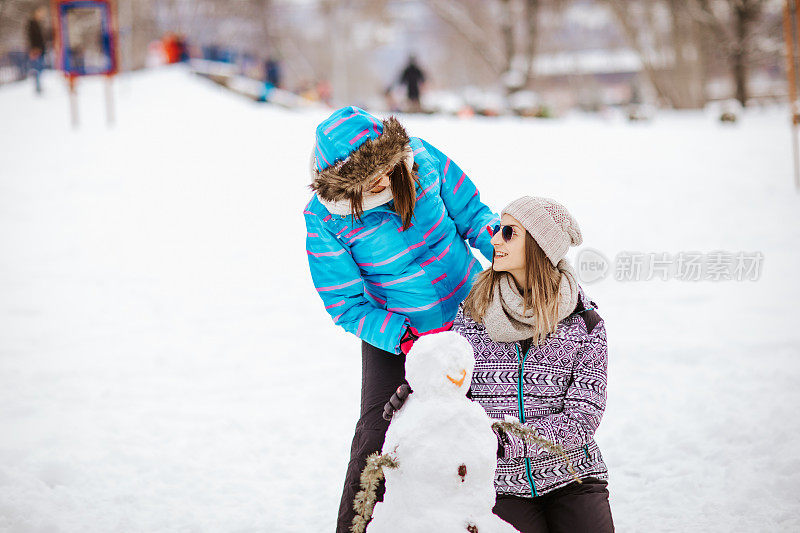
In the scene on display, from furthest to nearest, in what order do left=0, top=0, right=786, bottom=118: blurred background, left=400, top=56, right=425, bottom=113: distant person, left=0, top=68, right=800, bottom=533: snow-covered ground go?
left=0, top=0, right=786, bottom=118: blurred background → left=400, top=56, right=425, bottom=113: distant person → left=0, top=68, right=800, bottom=533: snow-covered ground

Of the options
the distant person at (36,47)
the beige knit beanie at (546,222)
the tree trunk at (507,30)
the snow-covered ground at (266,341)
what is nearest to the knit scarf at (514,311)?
the beige knit beanie at (546,222)

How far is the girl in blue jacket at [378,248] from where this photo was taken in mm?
2572

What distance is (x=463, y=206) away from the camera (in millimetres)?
3047

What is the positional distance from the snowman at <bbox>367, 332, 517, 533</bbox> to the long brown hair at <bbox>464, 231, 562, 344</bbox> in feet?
1.81

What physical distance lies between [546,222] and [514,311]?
326mm

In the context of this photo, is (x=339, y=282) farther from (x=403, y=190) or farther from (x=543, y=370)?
(x=543, y=370)

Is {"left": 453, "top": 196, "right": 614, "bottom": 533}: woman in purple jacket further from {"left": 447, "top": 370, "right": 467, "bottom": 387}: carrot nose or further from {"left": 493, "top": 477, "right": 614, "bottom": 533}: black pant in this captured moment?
{"left": 447, "top": 370, "right": 467, "bottom": 387}: carrot nose

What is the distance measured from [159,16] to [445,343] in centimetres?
4192

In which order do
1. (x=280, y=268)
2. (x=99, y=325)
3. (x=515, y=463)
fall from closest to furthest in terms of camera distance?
1. (x=515, y=463)
2. (x=99, y=325)
3. (x=280, y=268)

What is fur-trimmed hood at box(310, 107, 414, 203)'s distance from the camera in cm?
254

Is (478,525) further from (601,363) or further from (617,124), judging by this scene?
(617,124)

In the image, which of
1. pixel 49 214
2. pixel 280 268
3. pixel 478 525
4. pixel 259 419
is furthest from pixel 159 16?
pixel 478 525

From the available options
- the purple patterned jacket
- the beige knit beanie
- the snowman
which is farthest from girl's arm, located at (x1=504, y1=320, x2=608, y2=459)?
the snowman

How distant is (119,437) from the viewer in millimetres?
4219
